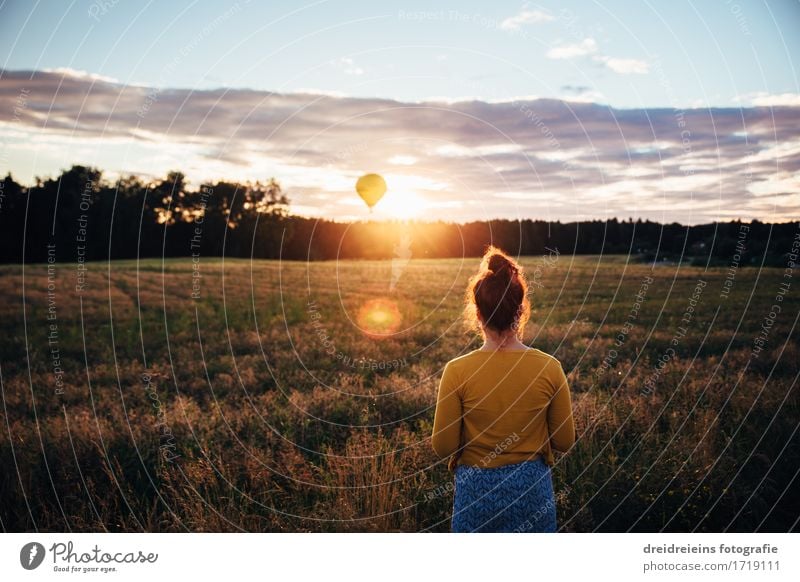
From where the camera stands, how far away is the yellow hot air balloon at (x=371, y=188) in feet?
67.4

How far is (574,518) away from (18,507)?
Result: 6243 millimetres

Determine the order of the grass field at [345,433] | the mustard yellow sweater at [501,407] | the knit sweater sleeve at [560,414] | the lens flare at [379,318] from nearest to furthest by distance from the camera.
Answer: the mustard yellow sweater at [501,407] < the knit sweater sleeve at [560,414] < the grass field at [345,433] < the lens flare at [379,318]

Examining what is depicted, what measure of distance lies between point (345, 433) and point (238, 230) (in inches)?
1958

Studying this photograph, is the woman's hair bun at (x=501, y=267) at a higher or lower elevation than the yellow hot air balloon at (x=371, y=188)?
lower

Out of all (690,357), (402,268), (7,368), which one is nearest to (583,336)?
(690,357)

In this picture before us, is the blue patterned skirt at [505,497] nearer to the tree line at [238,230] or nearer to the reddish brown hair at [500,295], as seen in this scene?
the reddish brown hair at [500,295]

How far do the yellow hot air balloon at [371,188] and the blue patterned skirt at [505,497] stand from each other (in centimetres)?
1630

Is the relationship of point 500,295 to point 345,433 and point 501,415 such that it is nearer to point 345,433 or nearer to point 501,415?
point 501,415

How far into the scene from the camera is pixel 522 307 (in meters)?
4.52

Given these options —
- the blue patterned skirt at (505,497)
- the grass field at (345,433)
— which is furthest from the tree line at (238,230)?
the blue patterned skirt at (505,497)

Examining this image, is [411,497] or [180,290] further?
[180,290]

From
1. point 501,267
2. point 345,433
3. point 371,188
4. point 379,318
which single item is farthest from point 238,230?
point 501,267

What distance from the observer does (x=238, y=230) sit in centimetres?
5594
